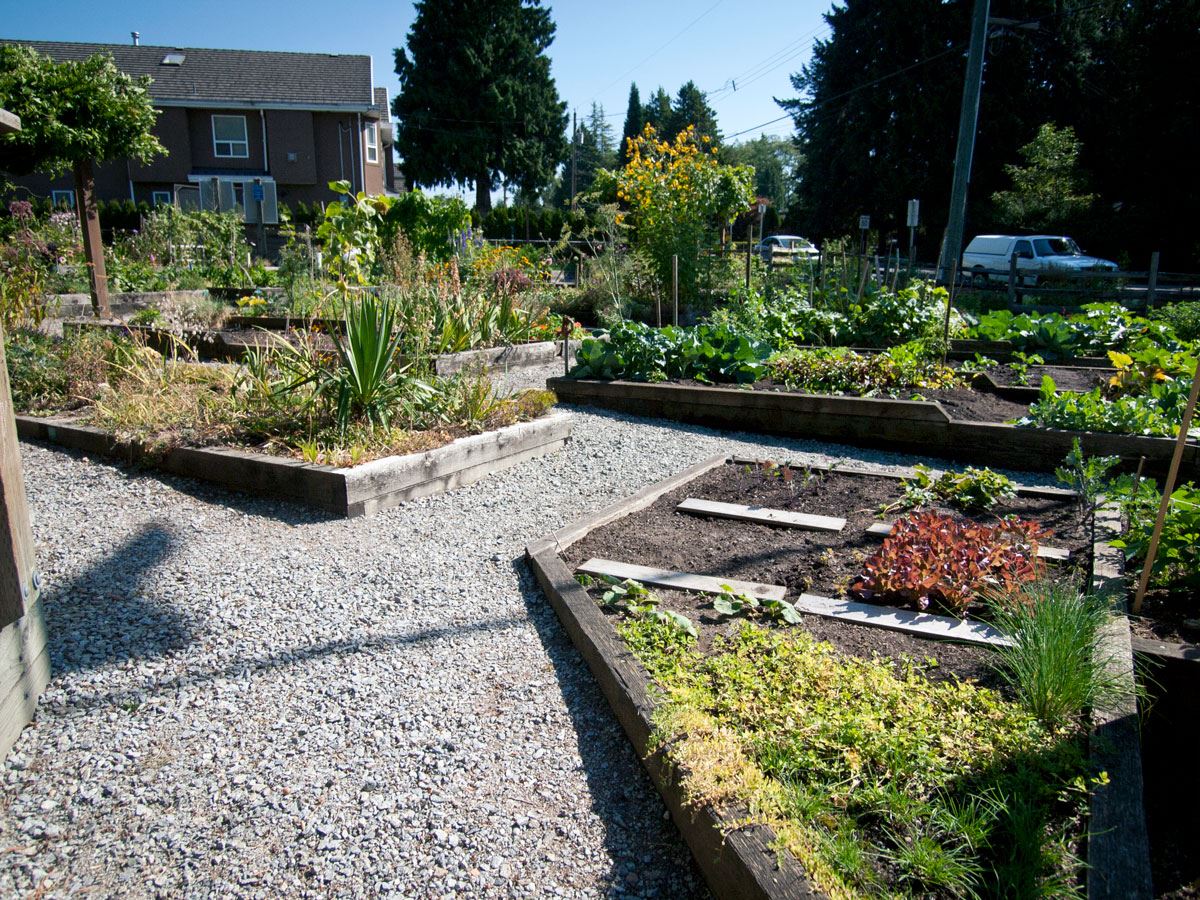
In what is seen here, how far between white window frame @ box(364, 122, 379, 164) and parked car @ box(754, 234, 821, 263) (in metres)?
16.4

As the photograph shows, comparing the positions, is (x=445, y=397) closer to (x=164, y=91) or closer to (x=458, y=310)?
(x=458, y=310)

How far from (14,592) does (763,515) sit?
3153mm

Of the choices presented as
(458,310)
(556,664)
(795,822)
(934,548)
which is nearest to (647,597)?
(556,664)

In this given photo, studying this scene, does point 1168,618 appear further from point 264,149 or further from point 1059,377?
point 264,149

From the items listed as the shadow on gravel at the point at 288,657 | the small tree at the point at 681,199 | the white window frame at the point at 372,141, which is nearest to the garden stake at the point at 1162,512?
the shadow on gravel at the point at 288,657

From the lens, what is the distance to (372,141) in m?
33.5

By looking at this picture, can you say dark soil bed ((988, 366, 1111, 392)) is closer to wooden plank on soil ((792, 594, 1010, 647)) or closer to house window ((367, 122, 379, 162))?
wooden plank on soil ((792, 594, 1010, 647))

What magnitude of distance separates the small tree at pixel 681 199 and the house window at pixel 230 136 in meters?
24.1

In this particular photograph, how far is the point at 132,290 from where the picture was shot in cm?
1345

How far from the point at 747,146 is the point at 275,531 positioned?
338 ft

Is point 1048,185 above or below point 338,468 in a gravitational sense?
above

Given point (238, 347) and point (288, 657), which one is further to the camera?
point (238, 347)

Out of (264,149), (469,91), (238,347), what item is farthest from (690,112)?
(238,347)

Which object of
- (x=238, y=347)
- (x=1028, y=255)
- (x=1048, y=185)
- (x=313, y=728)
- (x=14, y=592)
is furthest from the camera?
(x=1048, y=185)
